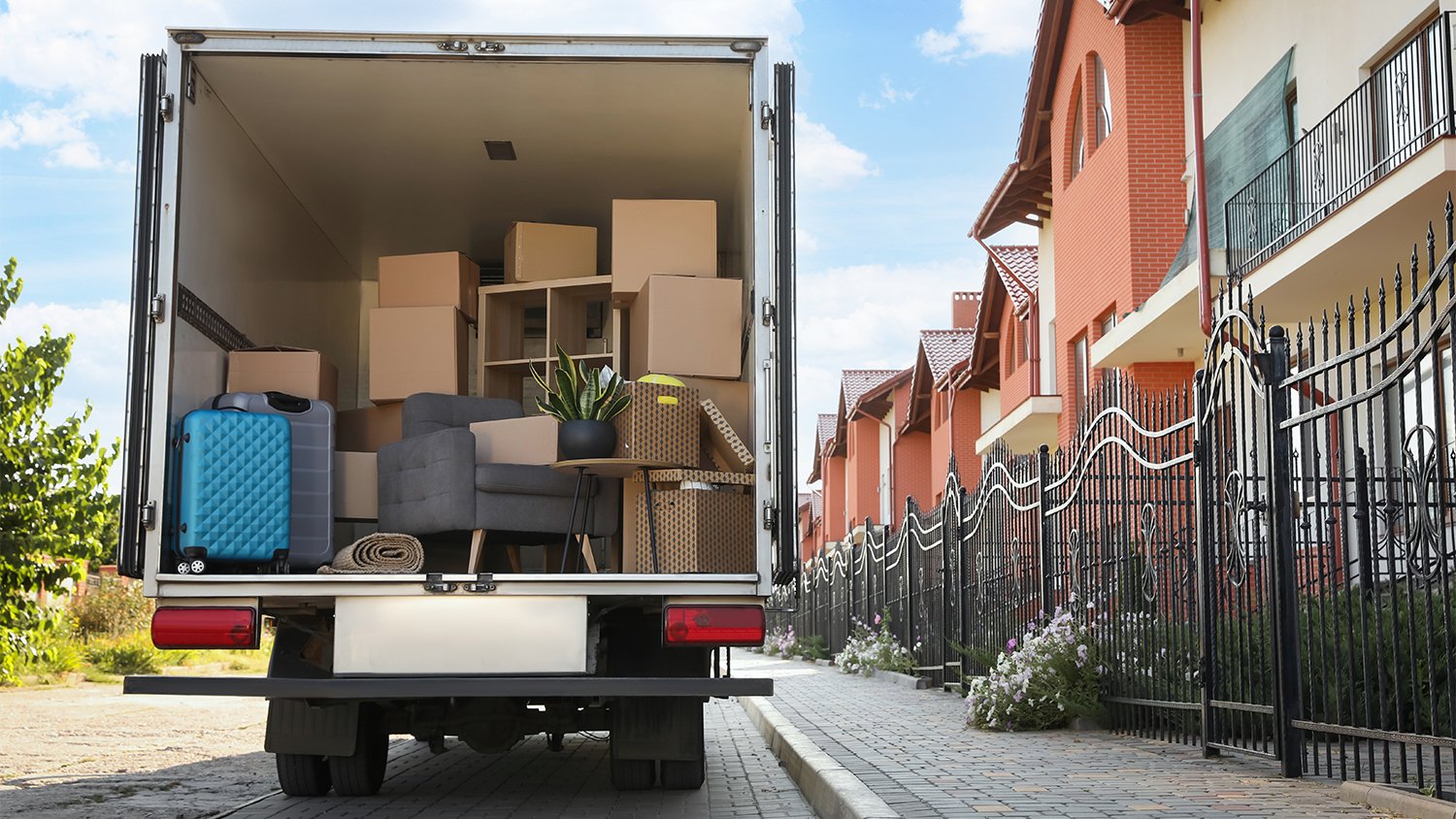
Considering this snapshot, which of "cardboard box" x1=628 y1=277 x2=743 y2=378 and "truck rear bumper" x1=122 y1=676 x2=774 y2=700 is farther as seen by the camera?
"cardboard box" x1=628 y1=277 x2=743 y2=378

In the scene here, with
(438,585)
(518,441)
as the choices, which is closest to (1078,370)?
(518,441)

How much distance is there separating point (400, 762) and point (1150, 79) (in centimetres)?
1395

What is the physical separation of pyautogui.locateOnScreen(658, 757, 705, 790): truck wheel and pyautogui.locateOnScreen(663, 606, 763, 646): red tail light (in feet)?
3.63

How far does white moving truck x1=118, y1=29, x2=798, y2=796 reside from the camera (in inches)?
248

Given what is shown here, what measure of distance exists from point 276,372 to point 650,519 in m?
2.22

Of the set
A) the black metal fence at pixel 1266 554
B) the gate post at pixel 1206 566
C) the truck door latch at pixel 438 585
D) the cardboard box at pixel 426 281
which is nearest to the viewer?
the black metal fence at pixel 1266 554

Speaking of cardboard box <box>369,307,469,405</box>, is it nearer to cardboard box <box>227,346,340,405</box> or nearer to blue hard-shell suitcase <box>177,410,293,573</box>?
cardboard box <box>227,346,340,405</box>

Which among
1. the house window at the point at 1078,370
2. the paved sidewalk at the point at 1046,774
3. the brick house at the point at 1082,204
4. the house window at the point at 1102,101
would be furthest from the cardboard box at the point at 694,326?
the house window at the point at 1078,370

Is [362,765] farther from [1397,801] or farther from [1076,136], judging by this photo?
[1076,136]

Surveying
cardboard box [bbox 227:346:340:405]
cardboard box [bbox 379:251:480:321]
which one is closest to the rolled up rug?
cardboard box [bbox 227:346:340:405]

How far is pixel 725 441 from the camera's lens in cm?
718

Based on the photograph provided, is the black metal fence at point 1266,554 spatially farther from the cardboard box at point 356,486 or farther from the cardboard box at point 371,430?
the cardboard box at point 371,430

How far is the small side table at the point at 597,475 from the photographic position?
6.83 meters

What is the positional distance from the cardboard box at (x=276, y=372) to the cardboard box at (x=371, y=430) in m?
0.64
